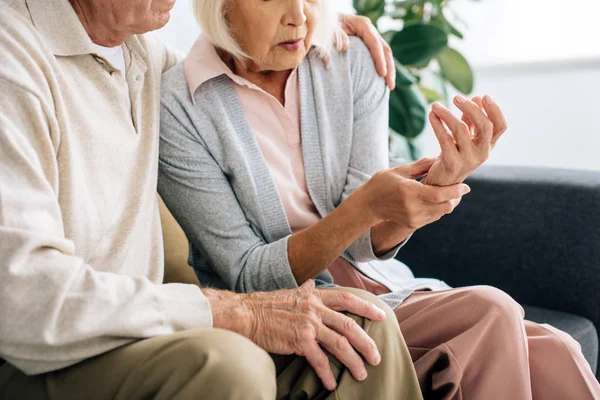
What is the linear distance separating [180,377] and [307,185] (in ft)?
2.04

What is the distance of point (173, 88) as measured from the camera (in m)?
1.38

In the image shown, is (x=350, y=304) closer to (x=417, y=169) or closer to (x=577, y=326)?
(x=417, y=169)

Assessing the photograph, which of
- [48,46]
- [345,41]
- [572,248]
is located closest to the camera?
[48,46]

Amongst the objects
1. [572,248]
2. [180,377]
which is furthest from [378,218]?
[572,248]

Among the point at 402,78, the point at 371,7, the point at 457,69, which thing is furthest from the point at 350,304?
the point at 457,69

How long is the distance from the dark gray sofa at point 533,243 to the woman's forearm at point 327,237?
571mm

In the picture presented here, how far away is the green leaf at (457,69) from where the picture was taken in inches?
98.6

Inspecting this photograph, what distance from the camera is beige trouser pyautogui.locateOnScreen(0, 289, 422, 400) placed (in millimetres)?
853

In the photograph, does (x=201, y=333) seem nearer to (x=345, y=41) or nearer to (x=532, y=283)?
(x=345, y=41)

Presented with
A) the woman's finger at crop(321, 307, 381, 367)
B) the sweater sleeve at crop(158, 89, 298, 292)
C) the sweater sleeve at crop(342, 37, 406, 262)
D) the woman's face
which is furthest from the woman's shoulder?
the woman's finger at crop(321, 307, 381, 367)

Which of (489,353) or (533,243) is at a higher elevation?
(489,353)

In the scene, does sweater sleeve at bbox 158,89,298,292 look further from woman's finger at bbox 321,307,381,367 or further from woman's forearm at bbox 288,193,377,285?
woman's finger at bbox 321,307,381,367

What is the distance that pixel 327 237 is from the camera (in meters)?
1.27

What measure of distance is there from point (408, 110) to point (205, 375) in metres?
1.45
